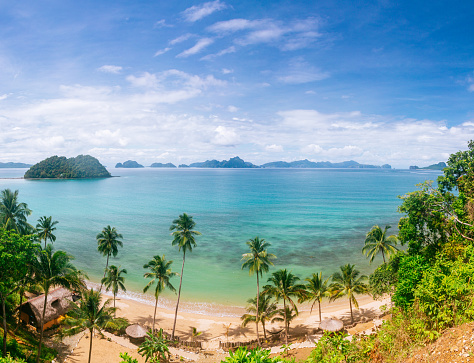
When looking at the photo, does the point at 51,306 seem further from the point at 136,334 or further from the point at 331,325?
the point at 331,325

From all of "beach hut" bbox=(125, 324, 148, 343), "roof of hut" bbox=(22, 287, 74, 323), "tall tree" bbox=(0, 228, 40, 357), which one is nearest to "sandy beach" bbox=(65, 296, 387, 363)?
"beach hut" bbox=(125, 324, 148, 343)

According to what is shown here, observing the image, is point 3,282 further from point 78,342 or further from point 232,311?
point 232,311

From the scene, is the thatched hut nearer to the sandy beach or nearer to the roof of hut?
the roof of hut

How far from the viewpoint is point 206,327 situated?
36.9 m

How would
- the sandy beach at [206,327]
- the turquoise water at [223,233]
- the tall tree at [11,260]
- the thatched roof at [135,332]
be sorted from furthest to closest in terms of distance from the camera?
the turquoise water at [223,233]
the thatched roof at [135,332]
the sandy beach at [206,327]
the tall tree at [11,260]

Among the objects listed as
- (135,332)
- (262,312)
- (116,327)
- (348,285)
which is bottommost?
(116,327)

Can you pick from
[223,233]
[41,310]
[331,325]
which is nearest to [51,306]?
[41,310]

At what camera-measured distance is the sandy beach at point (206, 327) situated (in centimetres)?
2900

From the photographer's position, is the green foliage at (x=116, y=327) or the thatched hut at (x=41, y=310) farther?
the green foliage at (x=116, y=327)

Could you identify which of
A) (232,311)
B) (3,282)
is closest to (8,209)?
(3,282)

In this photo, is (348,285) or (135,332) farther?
(348,285)

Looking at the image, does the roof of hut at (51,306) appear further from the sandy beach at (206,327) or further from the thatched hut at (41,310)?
the sandy beach at (206,327)

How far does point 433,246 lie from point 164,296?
4122 cm

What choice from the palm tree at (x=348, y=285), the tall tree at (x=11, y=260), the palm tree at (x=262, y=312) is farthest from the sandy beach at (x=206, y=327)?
the tall tree at (x=11, y=260)
